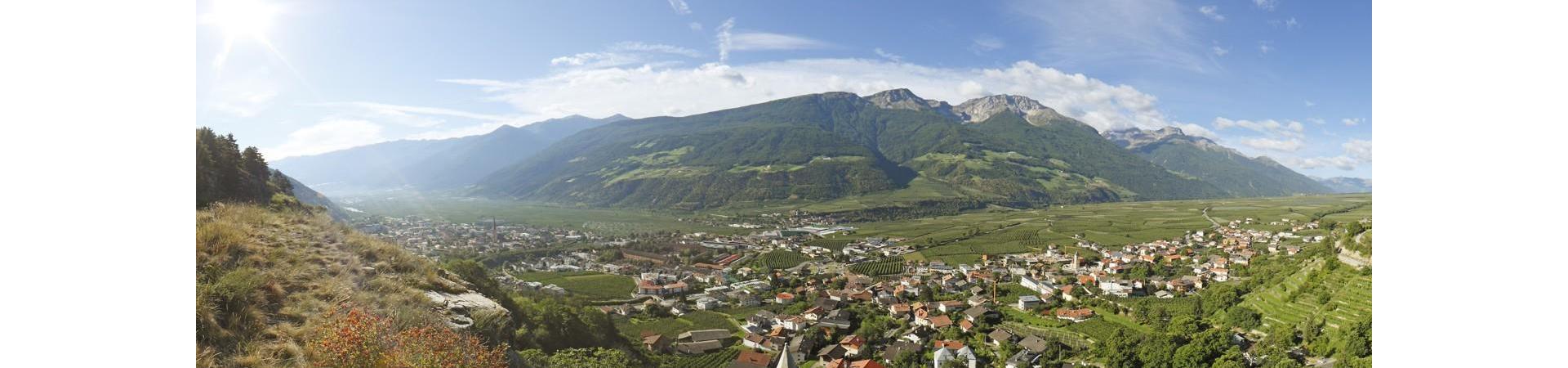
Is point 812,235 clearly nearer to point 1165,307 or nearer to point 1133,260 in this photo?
point 1133,260

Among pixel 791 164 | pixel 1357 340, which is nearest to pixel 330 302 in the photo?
pixel 1357 340

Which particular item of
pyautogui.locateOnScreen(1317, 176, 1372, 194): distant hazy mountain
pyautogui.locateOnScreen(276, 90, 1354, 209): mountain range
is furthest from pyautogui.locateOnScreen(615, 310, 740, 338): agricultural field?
pyautogui.locateOnScreen(1317, 176, 1372, 194): distant hazy mountain

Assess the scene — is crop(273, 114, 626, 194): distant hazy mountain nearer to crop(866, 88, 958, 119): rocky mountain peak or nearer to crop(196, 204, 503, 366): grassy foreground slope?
crop(196, 204, 503, 366): grassy foreground slope

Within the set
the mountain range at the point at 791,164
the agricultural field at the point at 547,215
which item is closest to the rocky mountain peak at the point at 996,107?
the mountain range at the point at 791,164

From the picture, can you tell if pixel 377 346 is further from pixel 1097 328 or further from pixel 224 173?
pixel 1097 328

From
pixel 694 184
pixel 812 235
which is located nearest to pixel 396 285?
pixel 812 235

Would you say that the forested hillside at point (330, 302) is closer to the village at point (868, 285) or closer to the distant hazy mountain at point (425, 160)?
the village at point (868, 285)
